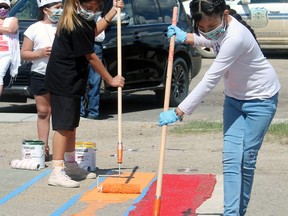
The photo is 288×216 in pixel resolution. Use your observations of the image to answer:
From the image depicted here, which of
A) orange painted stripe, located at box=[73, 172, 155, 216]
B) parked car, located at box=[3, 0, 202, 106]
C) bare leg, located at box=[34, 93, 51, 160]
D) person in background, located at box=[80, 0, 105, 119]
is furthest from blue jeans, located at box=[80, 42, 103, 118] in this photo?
orange painted stripe, located at box=[73, 172, 155, 216]

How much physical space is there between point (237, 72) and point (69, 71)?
2.10m

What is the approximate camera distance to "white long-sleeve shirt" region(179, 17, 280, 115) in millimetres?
5824

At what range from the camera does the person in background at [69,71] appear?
24.6ft

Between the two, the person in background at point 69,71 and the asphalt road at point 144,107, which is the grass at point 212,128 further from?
the person in background at point 69,71

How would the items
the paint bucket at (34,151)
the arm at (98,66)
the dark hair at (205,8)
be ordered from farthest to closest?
the paint bucket at (34,151), the arm at (98,66), the dark hair at (205,8)

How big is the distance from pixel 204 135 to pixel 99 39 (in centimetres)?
230

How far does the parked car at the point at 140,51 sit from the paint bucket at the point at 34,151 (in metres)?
3.52

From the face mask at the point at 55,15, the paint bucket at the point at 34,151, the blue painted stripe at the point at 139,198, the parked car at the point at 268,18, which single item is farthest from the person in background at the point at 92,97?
the parked car at the point at 268,18

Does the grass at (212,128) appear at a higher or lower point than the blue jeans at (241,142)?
lower

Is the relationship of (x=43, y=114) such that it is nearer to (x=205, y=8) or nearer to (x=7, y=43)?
(x=7, y=43)

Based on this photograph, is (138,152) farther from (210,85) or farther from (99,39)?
(210,85)

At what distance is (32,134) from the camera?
1074 centimetres

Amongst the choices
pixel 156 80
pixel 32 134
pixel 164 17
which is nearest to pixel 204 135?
pixel 32 134

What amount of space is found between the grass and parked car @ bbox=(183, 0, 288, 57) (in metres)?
9.52
